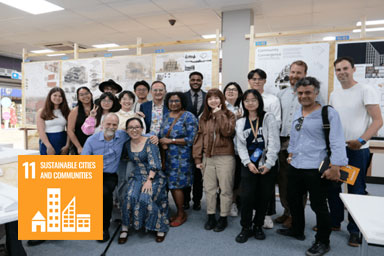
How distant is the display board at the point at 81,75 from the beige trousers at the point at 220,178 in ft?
8.66

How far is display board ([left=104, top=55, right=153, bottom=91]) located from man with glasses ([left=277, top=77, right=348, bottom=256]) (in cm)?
249

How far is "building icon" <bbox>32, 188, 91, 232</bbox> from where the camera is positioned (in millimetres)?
1520

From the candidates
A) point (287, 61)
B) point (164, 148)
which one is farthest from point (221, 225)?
point (287, 61)

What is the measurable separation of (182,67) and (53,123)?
6.10 ft

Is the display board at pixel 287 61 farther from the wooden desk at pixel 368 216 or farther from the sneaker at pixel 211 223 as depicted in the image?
the wooden desk at pixel 368 216

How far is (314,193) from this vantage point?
2.07m

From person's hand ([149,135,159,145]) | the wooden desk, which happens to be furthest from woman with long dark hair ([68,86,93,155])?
the wooden desk

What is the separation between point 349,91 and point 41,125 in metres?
3.15

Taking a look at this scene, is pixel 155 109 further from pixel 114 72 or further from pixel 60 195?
pixel 114 72

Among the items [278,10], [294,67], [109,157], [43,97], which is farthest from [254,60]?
[43,97]

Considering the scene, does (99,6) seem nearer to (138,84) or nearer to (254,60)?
(138,84)

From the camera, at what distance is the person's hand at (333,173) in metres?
1.95

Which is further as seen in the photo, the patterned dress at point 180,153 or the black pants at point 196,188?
the black pants at point 196,188

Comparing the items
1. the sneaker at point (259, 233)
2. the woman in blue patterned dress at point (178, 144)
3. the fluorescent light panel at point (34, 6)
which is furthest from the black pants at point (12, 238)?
the fluorescent light panel at point (34, 6)
